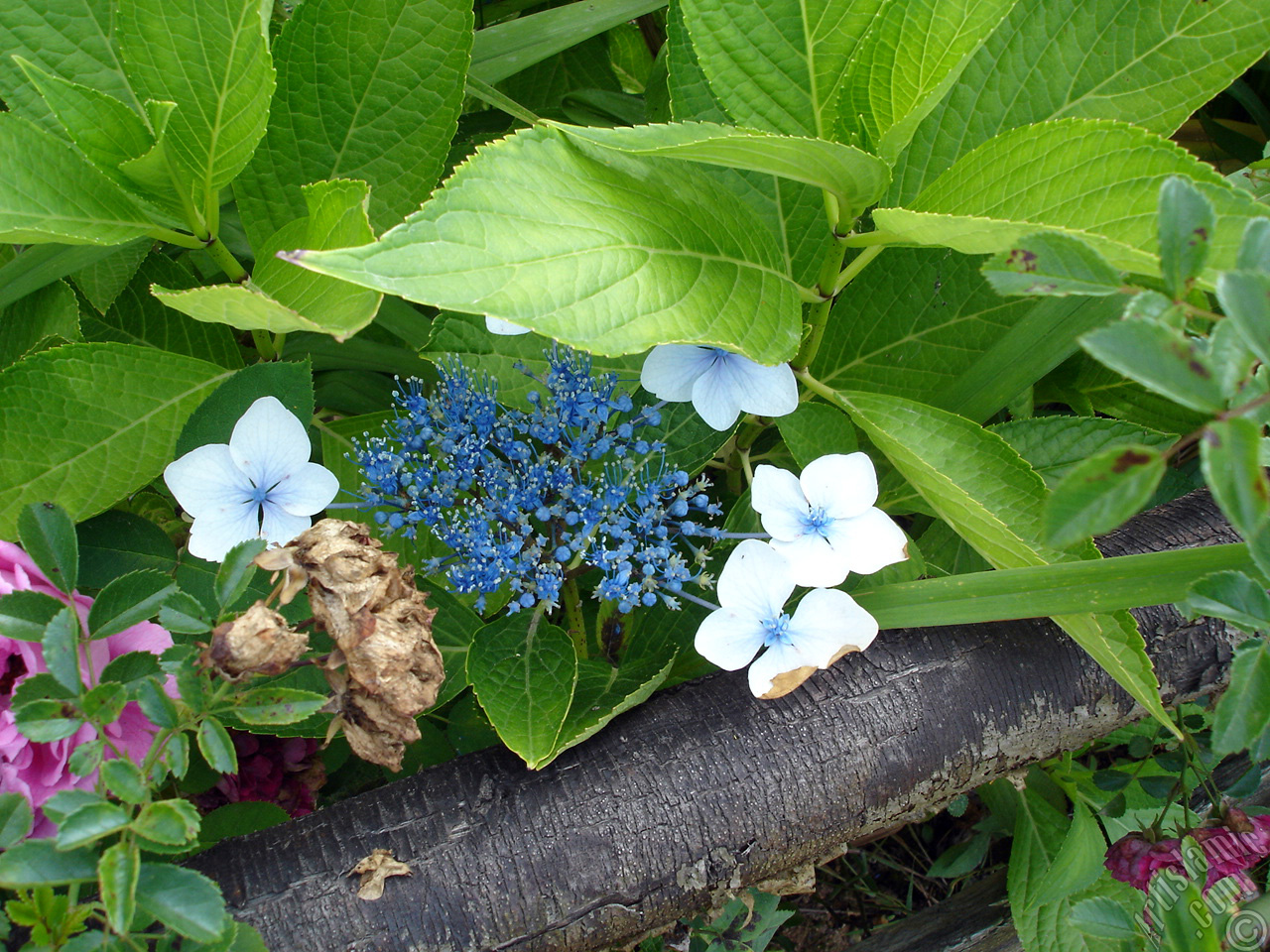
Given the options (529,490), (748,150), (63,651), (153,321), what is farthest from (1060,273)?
(153,321)

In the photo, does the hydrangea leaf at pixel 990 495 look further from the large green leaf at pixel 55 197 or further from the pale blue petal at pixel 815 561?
the large green leaf at pixel 55 197

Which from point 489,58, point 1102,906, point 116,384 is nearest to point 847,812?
point 1102,906

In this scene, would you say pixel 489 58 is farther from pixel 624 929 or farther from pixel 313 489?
pixel 624 929

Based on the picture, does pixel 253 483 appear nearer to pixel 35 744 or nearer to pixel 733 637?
pixel 35 744

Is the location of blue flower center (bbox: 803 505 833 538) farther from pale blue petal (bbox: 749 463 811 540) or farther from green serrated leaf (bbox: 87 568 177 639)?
Answer: green serrated leaf (bbox: 87 568 177 639)

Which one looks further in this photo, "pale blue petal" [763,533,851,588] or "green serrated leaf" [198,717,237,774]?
"pale blue petal" [763,533,851,588]

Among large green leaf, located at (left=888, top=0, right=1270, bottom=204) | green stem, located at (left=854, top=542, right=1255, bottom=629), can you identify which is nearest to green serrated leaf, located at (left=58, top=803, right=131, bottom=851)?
green stem, located at (left=854, top=542, right=1255, bottom=629)
